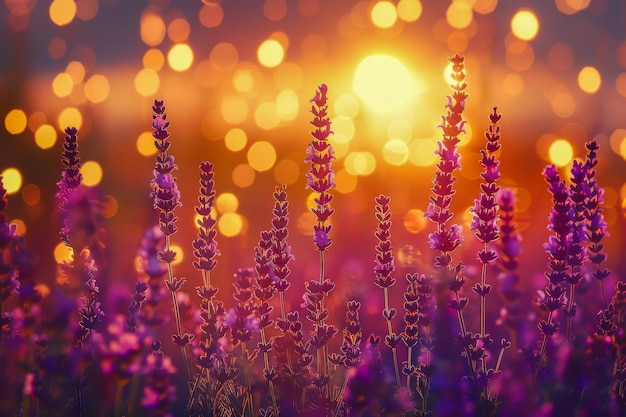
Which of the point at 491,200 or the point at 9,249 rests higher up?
the point at 491,200

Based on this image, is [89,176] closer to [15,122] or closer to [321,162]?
[321,162]

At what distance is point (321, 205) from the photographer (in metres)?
3.98

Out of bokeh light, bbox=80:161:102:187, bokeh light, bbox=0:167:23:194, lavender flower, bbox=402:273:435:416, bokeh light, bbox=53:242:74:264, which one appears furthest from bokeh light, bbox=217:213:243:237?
lavender flower, bbox=402:273:435:416

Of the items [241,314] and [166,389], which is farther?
[241,314]

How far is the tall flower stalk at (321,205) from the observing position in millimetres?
3795

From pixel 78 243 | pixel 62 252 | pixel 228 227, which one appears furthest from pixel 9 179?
pixel 228 227

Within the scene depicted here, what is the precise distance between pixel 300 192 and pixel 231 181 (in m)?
2.89

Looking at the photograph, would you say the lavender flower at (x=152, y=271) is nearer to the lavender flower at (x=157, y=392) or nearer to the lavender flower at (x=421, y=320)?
the lavender flower at (x=157, y=392)

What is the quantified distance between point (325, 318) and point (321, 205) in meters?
0.62

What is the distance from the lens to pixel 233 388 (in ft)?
13.4

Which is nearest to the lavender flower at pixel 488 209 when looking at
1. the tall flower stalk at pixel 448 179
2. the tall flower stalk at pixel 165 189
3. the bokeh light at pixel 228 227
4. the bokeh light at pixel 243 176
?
the tall flower stalk at pixel 448 179

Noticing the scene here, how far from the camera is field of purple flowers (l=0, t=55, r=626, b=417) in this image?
10.6 ft

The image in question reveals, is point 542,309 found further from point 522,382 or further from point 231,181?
point 231,181

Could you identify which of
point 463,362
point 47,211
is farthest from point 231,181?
point 463,362
